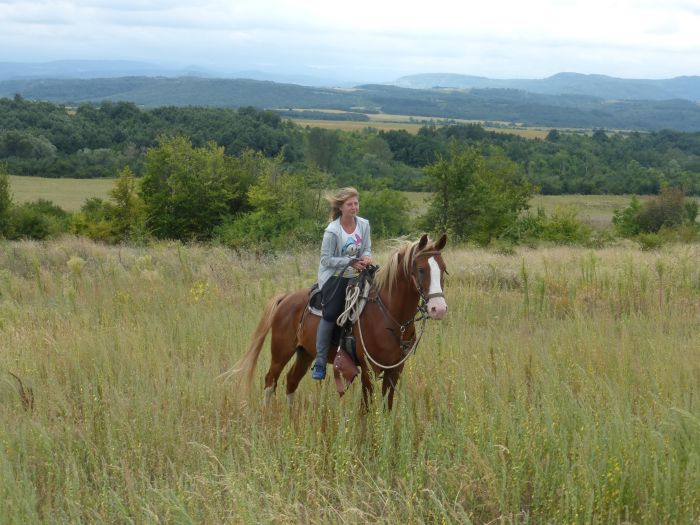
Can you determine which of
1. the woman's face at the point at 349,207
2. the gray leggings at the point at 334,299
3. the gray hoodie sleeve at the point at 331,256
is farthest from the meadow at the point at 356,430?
the woman's face at the point at 349,207

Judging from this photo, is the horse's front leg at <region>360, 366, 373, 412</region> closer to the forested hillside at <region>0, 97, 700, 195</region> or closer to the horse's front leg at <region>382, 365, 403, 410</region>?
the horse's front leg at <region>382, 365, 403, 410</region>

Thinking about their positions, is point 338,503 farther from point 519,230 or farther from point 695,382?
point 519,230

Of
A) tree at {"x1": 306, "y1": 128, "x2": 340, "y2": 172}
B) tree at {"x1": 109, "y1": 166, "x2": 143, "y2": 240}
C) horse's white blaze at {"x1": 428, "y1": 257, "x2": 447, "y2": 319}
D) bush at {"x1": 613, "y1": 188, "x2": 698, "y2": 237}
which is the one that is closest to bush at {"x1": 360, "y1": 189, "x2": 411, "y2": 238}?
bush at {"x1": 613, "y1": 188, "x2": 698, "y2": 237}

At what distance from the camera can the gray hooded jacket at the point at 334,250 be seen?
575 centimetres

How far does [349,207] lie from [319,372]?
141 cm

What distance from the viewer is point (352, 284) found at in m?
5.80

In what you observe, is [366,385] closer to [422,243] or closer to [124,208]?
[422,243]

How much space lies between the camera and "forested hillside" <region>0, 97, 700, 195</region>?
86.8 metres

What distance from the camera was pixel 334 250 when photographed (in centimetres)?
584

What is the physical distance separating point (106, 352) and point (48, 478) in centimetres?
233

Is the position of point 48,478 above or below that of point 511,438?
below

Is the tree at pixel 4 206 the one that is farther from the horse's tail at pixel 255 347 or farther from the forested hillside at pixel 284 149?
the forested hillside at pixel 284 149

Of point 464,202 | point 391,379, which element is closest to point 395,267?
point 391,379

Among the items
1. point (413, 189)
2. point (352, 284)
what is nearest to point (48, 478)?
point (352, 284)
